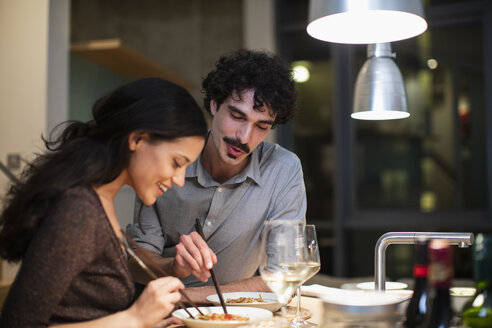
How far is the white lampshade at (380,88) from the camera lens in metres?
1.76

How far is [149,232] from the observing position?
1806 millimetres

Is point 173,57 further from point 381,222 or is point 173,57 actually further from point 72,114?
point 381,222

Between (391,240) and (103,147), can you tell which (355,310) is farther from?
(103,147)

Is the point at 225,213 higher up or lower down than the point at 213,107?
lower down

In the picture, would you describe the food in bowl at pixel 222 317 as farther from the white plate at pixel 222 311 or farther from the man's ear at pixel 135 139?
the man's ear at pixel 135 139

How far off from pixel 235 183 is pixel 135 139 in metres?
0.71

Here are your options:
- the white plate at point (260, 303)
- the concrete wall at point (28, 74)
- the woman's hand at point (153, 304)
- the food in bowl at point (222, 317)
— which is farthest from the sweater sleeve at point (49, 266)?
the concrete wall at point (28, 74)

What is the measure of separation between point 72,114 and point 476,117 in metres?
2.95

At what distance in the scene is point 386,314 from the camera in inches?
34.1

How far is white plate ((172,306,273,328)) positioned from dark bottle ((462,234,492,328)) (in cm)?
40

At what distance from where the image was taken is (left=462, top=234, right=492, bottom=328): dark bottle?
911mm

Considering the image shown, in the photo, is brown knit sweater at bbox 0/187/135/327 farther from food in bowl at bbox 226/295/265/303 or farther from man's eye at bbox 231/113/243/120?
man's eye at bbox 231/113/243/120

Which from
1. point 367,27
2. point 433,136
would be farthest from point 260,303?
point 433,136

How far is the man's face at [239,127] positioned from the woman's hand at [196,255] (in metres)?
0.43
